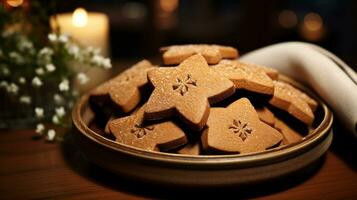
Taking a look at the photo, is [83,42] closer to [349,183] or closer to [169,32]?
[349,183]

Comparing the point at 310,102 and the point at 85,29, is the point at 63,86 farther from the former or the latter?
the point at 310,102

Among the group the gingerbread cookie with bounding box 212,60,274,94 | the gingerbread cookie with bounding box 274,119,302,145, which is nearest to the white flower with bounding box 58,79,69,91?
the gingerbread cookie with bounding box 212,60,274,94

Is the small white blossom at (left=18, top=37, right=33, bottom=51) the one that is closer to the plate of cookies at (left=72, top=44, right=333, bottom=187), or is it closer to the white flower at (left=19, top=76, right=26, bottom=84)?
the white flower at (left=19, top=76, right=26, bottom=84)

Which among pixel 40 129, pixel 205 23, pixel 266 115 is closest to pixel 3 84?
pixel 40 129

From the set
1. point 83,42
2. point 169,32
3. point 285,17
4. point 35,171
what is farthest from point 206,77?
point 285,17

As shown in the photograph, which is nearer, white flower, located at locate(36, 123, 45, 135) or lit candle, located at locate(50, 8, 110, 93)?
white flower, located at locate(36, 123, 45, 135)

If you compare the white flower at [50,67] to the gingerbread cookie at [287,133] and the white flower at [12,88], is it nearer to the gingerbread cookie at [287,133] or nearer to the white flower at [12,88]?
the white flower at [12,88]
